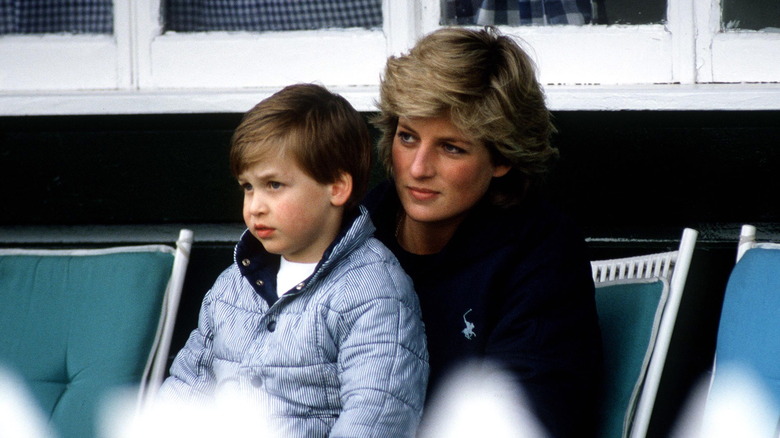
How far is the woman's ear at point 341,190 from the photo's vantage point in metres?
1.92

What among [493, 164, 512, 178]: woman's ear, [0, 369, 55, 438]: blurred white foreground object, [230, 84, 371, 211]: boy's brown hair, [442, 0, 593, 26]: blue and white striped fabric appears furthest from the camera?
[442, 0, 593, 26]: blue and white striped fabric

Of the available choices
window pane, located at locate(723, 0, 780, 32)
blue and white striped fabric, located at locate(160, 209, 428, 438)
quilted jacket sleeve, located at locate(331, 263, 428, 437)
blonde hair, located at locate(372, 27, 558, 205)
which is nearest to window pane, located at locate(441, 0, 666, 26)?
window pane, located at locate(723, 0, 780, 32)

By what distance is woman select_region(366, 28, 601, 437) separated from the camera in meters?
1.87

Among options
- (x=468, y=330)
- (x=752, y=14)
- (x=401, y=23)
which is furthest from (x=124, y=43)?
(x=752, y=14)

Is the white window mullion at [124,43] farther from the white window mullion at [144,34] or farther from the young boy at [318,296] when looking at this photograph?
the young boy at [318,296]

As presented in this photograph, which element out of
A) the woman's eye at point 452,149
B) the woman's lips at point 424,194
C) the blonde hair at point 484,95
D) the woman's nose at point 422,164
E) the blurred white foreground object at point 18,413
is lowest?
the blurred white foreground object at point 18,413

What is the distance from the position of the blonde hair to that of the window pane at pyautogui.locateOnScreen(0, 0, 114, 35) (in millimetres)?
1278

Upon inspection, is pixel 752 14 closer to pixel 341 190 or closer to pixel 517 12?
pixel 517 12

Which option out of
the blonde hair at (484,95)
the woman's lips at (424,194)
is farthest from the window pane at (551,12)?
the woman's lips at (424,194)

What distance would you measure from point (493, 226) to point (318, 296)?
1.34 feet

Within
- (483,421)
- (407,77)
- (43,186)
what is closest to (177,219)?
(43,186)

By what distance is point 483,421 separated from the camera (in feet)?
6.20

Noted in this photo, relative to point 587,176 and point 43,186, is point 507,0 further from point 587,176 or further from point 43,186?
point 43,186

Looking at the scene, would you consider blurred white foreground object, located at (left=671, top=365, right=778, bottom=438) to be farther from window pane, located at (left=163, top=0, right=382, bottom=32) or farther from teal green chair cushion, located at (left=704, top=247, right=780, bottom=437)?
window pane, located at (left=163, top=0, right=382, bottom=32)
